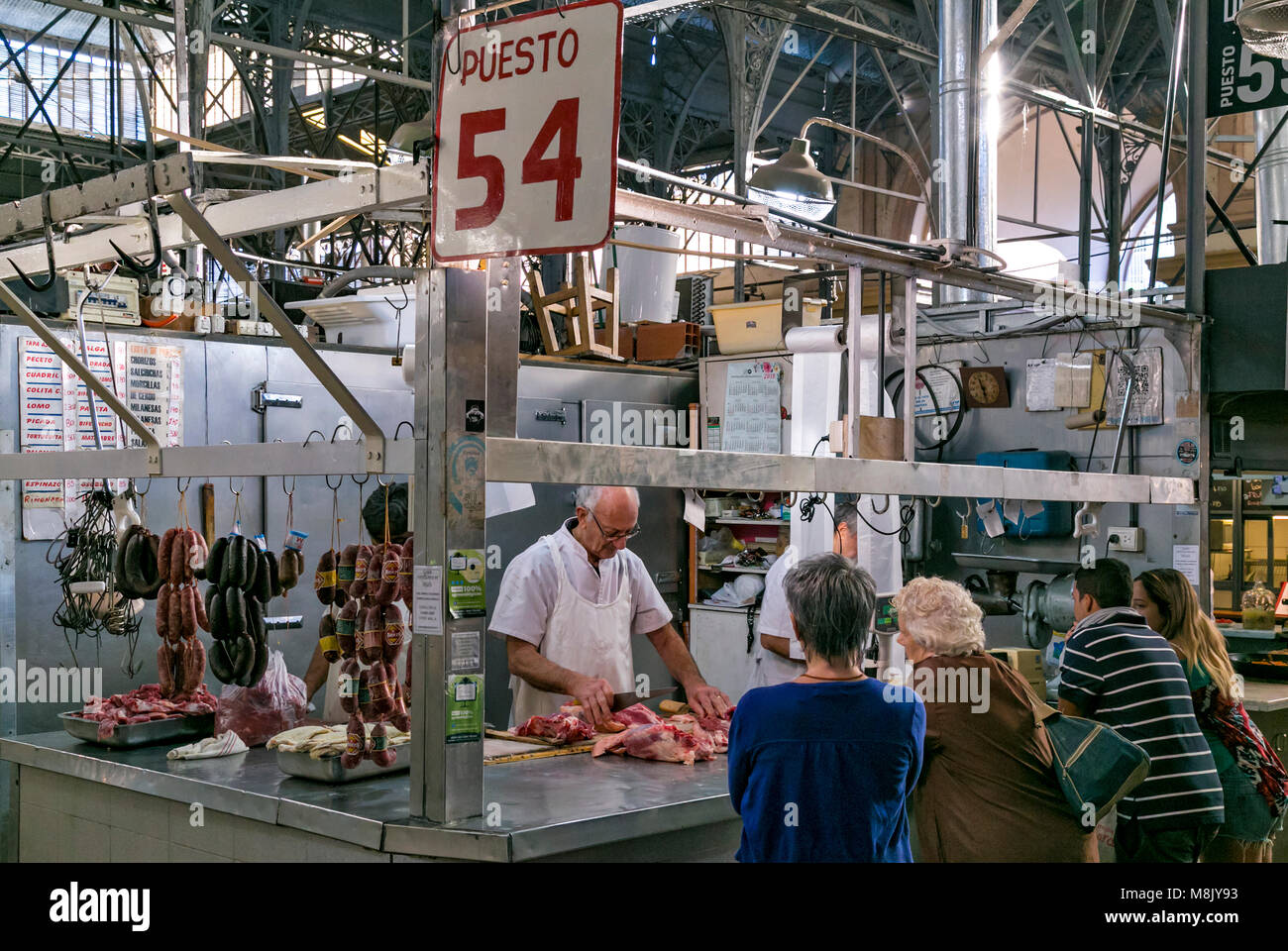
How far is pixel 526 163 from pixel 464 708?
1253 millimetres

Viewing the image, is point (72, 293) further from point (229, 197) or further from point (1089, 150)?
point (1089, 150)

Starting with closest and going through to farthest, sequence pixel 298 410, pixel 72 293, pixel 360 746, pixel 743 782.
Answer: pixel 743 782 < pixel 360 746 < pixel 72 293 < pixel 298 410

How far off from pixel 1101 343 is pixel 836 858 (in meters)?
4.91

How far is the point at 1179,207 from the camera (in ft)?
47.0

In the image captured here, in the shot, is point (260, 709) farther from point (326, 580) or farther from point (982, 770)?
point (982, 770)

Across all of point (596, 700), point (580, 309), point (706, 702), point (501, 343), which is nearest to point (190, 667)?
point (596, 700)

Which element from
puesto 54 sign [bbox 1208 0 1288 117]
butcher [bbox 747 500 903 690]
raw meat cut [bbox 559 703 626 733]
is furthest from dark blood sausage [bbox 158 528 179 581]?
puesto 54 sign [bbox 1208 0 1288 117]

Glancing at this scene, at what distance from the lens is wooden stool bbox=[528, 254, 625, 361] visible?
7.16m

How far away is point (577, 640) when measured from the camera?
554 cm

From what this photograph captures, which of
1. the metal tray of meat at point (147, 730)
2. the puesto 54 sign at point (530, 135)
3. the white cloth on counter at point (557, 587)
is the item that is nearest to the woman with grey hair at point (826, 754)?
the puesto 54 sign at point (530, 135)

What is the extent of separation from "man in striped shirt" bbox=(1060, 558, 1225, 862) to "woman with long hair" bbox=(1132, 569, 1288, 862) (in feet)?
1.45

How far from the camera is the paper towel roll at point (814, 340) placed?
6.70 metres
